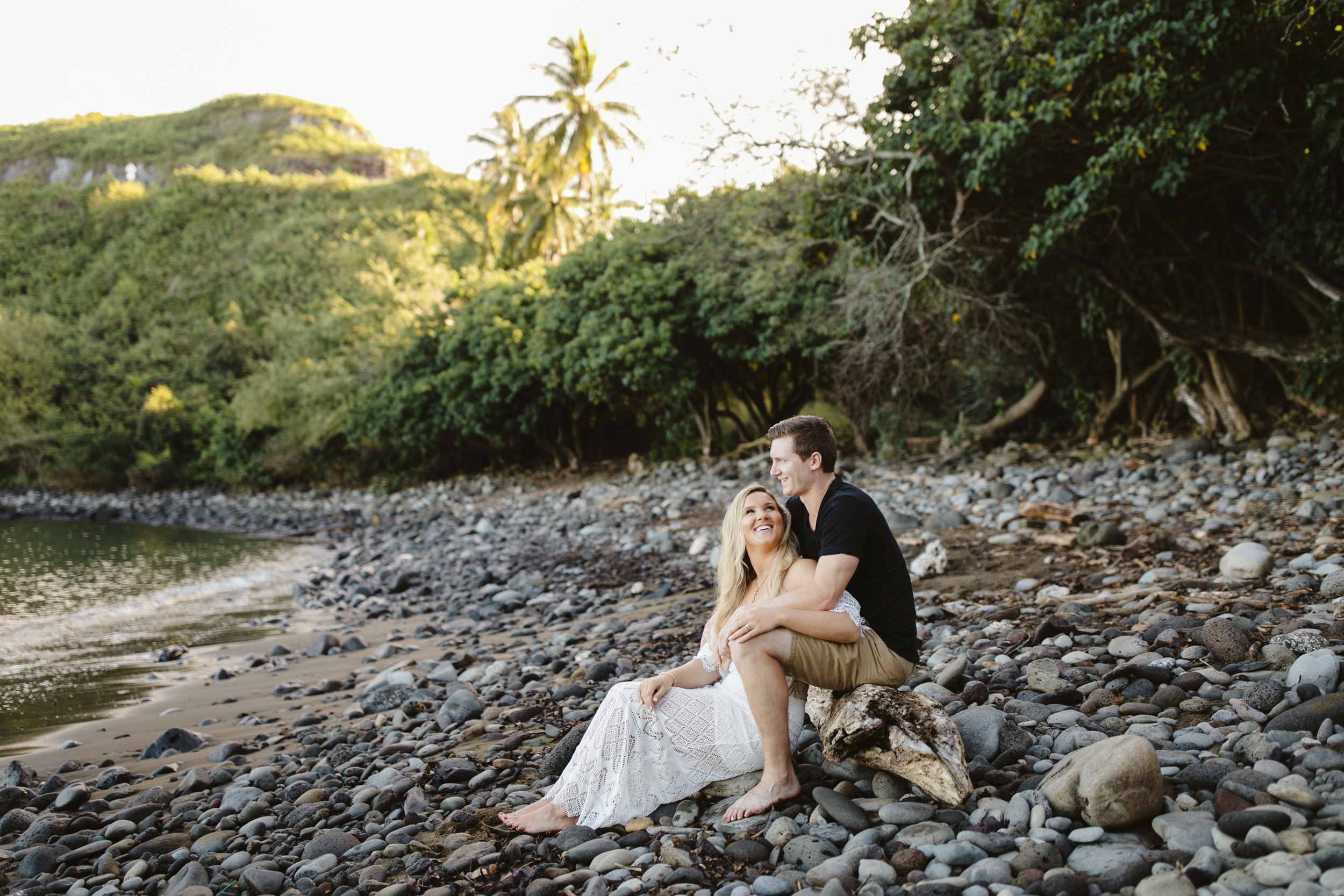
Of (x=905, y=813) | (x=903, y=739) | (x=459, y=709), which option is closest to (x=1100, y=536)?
(x=903, y=739)

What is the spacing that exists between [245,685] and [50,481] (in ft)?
118

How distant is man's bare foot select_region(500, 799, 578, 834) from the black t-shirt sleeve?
5.21ft

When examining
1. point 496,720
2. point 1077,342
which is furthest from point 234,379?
point 496,720

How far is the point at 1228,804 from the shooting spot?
9.21 feet

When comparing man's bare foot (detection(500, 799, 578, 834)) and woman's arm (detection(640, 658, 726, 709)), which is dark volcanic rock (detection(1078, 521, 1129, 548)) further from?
man's bare foot (detection(500, 799, 578, 834))

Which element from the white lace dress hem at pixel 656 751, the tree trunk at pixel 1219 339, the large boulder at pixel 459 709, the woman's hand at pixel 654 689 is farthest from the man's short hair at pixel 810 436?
the tree trunk at pixel 1219 339

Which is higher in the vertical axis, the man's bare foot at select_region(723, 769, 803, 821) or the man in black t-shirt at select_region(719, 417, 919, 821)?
the man in black t-shirt at select_region(719, 417, 919, 821)

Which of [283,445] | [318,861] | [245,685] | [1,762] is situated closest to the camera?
[318,861]

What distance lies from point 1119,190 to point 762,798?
10.3 m

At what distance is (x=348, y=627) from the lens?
8.97m

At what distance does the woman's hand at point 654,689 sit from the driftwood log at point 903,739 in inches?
27.6

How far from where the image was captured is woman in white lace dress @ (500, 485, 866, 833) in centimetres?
343

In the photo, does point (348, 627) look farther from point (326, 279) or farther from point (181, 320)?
point (181, 320)

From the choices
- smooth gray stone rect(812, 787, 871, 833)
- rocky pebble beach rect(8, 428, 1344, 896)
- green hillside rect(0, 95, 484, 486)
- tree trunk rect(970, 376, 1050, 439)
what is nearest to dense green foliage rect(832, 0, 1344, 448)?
tree trunk rect(970, 376, 1050, 439)
